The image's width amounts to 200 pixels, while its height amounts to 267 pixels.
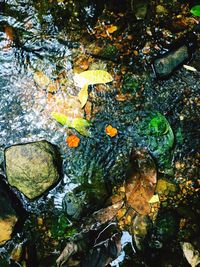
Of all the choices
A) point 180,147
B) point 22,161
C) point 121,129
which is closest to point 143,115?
point 121,129

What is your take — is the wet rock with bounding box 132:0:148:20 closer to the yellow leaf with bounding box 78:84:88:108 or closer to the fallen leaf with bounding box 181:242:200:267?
the yellow leaf with bounding box 78:84:88:108

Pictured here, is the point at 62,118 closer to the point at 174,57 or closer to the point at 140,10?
the point at 174,57

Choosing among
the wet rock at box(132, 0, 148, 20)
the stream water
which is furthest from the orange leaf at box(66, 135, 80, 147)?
the wet rock at box(132, 0, 148, 20)

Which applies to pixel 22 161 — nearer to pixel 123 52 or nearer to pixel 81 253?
pixel 81 253

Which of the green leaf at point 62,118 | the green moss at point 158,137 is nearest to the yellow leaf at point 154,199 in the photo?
the green moss at point 158,137

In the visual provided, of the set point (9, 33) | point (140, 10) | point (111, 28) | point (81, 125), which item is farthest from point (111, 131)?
point (9, 33)

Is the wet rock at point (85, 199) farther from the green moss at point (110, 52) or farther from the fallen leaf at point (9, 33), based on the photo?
the fallen leaf at point (9, 33)
